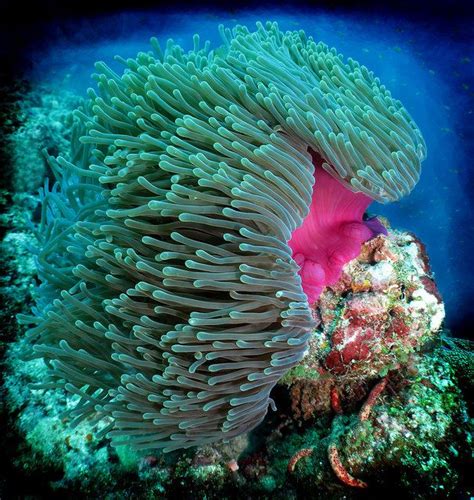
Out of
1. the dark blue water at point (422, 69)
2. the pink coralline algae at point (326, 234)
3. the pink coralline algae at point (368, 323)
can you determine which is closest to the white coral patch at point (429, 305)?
the pink coralline algae at point (368, 323)

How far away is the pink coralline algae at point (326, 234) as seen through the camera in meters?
2.48

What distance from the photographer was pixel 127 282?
90.4 inches

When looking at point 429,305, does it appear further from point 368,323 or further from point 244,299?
point 244,299

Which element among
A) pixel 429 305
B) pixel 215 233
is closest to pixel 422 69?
pixel 429 305

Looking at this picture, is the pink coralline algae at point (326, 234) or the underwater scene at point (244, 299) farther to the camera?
the pink coralline algae at point (326, 234)

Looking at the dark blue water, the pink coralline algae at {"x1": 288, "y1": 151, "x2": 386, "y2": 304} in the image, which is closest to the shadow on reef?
the pink coralline algae at {"x1": 288, "y1": 151, "x2": 386, "y2": 304}

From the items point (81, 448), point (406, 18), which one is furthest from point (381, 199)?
point (81, 448)

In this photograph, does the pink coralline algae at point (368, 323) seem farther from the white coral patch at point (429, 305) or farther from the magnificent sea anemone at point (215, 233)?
the magnificent sea anemone at point (215, 233)

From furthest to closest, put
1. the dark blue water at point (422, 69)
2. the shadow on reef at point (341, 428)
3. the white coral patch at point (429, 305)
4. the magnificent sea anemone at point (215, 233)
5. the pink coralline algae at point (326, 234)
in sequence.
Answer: the dark blue water at point (422, 69)
the white coral patch at point (429, 305)
the pink coralline algae at point (326, 234)
the shadow on reef at point (341, 428)
the magnificent sea anemone at point (215, 233)

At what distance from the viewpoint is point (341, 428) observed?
8.30 ft

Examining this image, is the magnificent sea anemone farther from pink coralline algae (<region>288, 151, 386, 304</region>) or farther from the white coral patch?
the white coral patch

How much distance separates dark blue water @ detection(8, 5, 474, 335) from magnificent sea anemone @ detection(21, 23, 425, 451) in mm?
1430

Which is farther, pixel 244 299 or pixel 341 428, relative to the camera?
pixel 341 428

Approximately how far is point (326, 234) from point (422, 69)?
2.40 metres
